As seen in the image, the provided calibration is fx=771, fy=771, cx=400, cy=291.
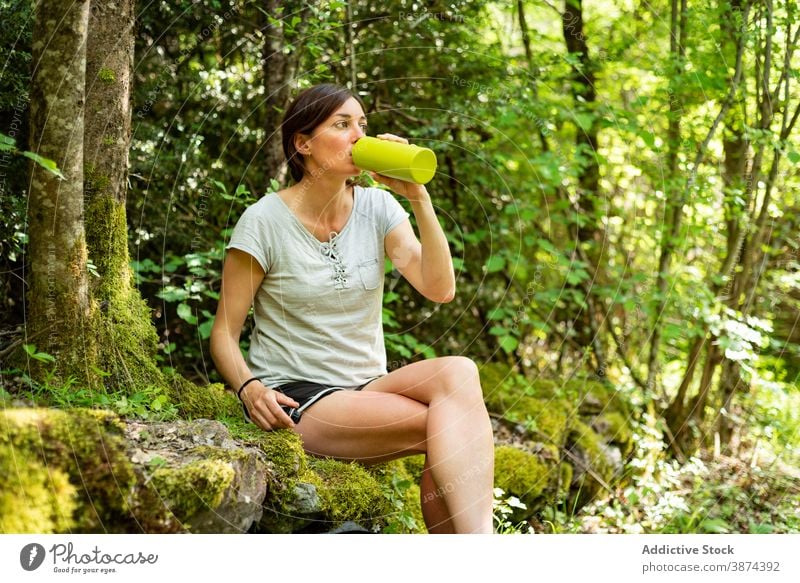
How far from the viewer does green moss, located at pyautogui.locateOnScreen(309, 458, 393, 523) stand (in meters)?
2.04

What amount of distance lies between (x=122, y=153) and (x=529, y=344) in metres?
2.65

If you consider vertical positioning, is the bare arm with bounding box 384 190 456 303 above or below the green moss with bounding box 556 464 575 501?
above

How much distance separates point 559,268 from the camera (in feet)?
14.1

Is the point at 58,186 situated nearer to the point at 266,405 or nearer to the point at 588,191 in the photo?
the point at 266,405

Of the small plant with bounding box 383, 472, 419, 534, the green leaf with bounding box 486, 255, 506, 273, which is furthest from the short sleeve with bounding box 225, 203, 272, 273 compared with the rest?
the green leaf with bounding box 486, 255, 506, 273

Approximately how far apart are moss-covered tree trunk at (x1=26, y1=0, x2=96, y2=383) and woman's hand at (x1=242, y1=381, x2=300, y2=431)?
447 mm

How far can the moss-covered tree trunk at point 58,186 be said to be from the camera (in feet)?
6.53

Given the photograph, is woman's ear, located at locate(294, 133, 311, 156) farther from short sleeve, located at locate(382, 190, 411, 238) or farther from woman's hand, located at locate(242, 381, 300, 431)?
woman's hand, located at locate(242, 381, 300, 431)

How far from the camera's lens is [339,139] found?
2236mm

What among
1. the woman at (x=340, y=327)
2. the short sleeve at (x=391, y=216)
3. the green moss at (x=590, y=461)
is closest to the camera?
the woman at (x=340, y=327)

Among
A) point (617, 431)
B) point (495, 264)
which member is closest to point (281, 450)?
point (495, 264)

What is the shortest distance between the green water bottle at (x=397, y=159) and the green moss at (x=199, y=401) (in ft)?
2.81

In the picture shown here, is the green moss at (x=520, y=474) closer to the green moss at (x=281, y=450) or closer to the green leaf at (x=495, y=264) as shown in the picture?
the green leaf at (x=495, y=264)

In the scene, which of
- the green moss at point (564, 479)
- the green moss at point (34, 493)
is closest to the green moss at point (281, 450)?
the green moss at point (34, 493)
